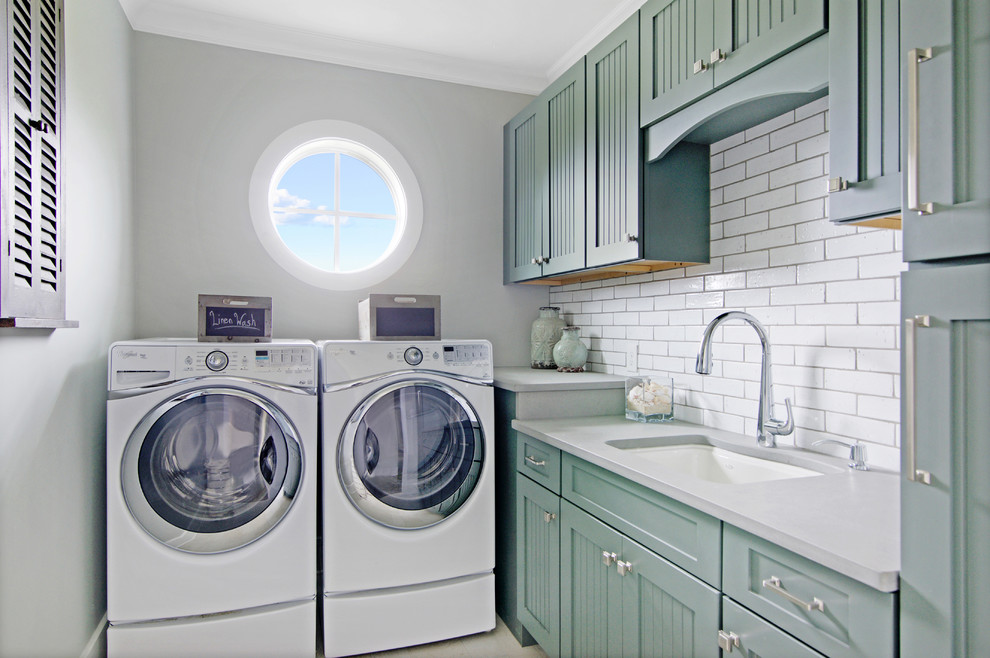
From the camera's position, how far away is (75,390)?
6.19 feet

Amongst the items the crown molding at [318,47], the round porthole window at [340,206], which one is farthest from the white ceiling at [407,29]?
the round porthole window at [340,206]

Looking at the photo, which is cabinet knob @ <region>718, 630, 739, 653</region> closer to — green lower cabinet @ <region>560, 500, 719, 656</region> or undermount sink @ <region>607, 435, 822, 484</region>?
green lower cabinet @ <region>560, 500, 719, 656</region>

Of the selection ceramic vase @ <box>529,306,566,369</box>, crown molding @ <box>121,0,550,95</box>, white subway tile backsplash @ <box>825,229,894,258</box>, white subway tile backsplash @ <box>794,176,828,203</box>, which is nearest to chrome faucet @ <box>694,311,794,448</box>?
white subway tile backsplash @ <box>825,229,894,258</box>

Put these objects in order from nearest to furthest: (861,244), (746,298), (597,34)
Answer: (861,244) < (746,298) < (597,34)

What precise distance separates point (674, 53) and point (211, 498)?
2.18 metres

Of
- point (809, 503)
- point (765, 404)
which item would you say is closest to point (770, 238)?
point (765, 404)

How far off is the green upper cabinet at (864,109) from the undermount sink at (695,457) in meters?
0.89

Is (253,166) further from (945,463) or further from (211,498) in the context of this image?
(945,463)

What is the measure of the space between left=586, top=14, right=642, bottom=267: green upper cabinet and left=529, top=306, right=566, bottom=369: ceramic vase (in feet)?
2.60

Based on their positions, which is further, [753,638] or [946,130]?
[753,638]

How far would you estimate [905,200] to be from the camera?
0.93 metres

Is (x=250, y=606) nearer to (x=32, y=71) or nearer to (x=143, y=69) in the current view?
(x=32, y=71)

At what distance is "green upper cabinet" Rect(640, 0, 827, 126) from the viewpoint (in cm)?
143

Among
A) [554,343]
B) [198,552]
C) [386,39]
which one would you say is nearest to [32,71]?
[198,552]
